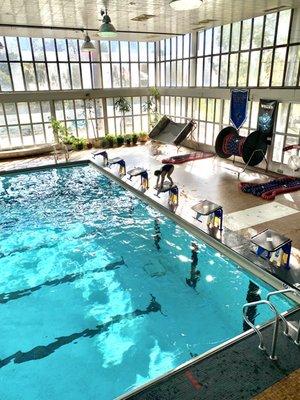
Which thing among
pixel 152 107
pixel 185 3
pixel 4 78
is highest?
pixel 185 3

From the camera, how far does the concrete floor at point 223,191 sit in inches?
276

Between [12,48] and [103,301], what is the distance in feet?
44.4

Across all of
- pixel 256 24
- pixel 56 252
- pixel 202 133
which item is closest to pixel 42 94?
pixel 202 133

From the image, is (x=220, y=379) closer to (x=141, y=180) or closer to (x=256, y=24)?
(x=141, y=180)

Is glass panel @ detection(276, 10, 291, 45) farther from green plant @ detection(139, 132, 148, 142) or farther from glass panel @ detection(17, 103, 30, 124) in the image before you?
glass panel @ detection(17, 103, 30, 124)

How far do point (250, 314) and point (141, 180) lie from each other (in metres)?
5.67

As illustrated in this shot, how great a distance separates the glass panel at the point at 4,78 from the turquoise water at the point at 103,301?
28.3ft

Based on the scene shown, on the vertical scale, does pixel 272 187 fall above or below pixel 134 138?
below

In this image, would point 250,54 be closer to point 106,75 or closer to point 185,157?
point 185,157

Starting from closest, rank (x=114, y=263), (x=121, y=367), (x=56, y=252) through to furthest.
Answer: (x=121, y=367), (x=114, y=263), (x=56, y=252)

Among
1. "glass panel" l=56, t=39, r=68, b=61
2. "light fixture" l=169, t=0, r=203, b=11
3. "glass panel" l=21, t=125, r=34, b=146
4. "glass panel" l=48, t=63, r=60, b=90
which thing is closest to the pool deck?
"glass panel" l=21, t=125, r=34, b=146

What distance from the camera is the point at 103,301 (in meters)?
5.23

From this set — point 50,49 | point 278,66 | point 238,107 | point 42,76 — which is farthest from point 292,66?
point 42,76

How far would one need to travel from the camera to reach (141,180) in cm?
959
